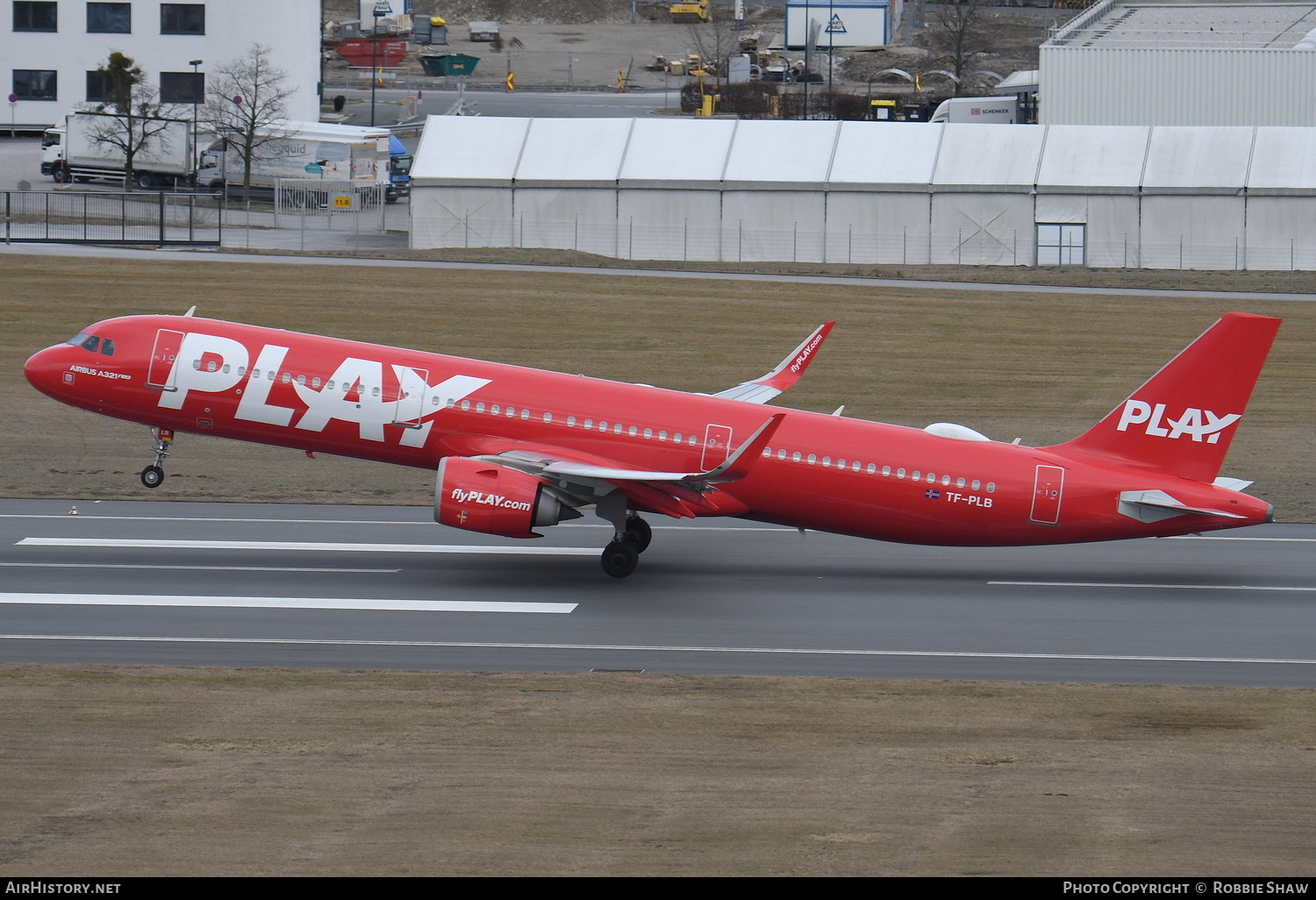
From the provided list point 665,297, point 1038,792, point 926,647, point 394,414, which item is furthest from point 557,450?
point 665,297

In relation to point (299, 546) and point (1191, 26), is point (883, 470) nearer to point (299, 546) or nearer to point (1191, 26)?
point (299, 546)

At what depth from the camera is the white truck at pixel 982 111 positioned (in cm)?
10338

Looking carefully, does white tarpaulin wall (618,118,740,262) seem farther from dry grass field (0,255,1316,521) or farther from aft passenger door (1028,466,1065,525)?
aft passenger door (1028,466,1065,525)

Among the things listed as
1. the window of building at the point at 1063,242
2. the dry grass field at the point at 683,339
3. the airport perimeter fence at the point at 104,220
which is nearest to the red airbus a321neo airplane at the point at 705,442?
the dry grass field at the point at 683,339

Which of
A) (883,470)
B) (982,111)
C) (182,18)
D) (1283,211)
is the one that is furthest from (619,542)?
(182,18)

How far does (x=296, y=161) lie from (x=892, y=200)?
4247 centimetres

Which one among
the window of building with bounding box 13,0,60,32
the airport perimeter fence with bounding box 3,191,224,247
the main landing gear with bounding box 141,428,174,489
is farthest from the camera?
the window of building with bounding box 13,0,60,32

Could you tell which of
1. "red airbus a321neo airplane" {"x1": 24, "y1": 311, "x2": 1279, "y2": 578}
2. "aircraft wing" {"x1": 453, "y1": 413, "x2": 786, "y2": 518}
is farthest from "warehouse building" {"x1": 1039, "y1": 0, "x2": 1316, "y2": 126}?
"aircraft wing" {"x1": 453, "y1": 413, "x2": 786, "y2": 518}

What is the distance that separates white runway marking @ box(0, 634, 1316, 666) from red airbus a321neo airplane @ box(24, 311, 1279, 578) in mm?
4335

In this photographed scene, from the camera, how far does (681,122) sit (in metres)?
80.1

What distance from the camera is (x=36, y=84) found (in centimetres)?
11812

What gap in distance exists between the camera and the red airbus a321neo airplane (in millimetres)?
31250

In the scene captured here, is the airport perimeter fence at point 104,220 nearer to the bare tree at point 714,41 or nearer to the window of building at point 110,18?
the window of building at point 110,18

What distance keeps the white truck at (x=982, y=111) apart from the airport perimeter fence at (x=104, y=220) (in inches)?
1915
